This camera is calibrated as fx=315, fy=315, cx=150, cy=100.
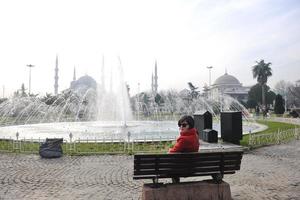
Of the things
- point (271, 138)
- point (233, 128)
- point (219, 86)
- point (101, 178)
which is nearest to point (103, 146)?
point (101, 178)

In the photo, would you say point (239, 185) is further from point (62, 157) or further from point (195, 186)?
point (62, 157)

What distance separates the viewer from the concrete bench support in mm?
6312

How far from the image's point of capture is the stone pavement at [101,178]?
7.44 metres

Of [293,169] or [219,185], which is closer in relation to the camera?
[219,185]

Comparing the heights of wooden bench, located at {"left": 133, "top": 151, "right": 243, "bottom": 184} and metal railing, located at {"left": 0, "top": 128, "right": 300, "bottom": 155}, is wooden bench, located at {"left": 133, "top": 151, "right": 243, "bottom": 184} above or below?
above

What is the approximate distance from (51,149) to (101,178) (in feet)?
14.1

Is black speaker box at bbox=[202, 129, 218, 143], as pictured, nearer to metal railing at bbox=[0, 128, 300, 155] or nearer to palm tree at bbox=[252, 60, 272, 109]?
metal railing at bbox=[0, 128, 300, 155]

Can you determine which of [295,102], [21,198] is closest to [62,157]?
[21,198]

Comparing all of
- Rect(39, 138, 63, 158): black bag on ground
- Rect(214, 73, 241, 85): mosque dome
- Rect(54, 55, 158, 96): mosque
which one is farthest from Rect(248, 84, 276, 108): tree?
Rect(39, 138, 63, 158): black bag on ground

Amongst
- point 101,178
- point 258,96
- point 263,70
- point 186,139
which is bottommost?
point 101,178

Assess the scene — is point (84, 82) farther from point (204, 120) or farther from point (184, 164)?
point (184, 164)

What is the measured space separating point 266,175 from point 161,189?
4.57m

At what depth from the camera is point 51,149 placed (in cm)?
1246

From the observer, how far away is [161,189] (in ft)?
20.8
